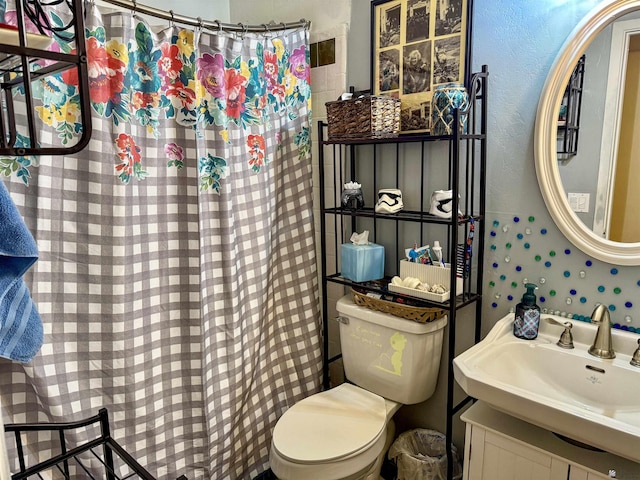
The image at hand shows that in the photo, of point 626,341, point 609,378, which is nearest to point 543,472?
point 609,378

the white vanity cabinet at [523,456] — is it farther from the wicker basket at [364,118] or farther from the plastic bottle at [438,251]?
the wicker basket at [364,118]

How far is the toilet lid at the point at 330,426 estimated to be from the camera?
1.57 m

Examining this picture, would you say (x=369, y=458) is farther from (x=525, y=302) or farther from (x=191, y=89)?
(x=191, y=89)

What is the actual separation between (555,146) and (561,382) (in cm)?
76

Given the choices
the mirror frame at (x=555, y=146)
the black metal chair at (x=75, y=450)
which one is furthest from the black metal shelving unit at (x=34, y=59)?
the mirror frame at (x=555, y=146)

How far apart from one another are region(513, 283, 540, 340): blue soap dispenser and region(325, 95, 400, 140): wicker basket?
75 cm

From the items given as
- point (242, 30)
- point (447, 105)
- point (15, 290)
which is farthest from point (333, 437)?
point (242, 30)

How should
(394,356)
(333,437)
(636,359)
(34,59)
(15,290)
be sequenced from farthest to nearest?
(394,356) < (333,437) < (636,359) < (15,290) < (34,59)

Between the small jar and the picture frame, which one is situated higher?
the picture frame

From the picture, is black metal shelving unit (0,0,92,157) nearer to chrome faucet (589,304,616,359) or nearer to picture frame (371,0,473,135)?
picture frame (371,0,473,135)

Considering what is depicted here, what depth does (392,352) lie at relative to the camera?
179 cm

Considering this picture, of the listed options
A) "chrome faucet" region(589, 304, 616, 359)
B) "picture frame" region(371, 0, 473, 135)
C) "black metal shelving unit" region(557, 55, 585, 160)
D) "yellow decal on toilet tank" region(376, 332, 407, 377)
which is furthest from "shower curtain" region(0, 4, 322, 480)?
"chrome faucet" region(589, 304, 616, 359)

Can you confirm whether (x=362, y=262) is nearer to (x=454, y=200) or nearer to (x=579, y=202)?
(x=454, y=200)

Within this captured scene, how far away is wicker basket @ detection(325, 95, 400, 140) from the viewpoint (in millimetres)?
1697
